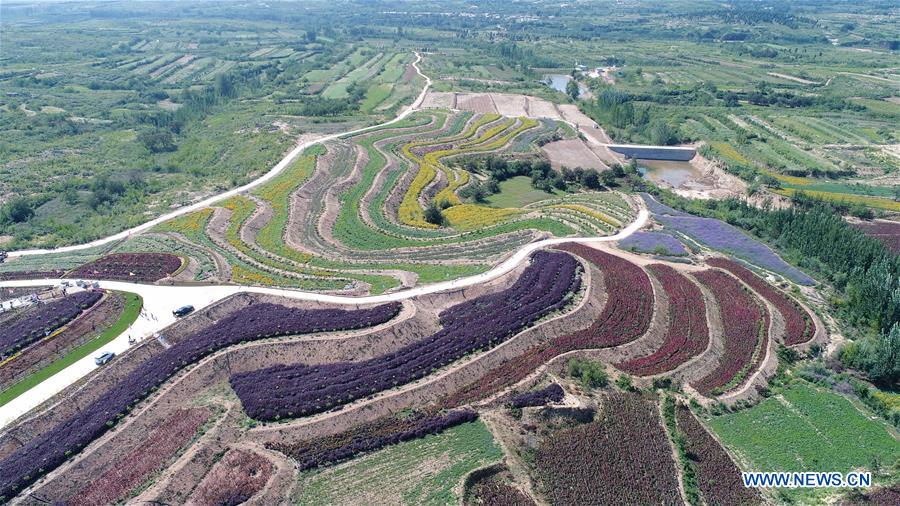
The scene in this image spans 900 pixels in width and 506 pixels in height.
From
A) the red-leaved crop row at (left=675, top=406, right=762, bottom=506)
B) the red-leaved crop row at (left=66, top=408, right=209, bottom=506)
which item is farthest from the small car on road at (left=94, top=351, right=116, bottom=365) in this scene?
the red-leaved crop row at (left=675, top=406, right=762, bottom=506)

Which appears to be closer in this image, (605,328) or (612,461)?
(612,461)

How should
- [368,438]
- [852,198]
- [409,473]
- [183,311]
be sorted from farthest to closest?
[852,198], [183,311], [368,438], [409,473]

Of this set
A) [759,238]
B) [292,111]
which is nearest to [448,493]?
[759,238]

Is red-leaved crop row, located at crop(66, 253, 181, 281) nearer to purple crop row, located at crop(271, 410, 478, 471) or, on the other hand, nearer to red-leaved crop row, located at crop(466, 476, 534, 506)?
purple crop row, located at crop(271, 410, 478, 471)

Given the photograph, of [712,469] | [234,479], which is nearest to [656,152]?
[712,469]

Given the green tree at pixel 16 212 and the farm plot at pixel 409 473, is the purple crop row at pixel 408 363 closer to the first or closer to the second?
the farm plot at pixel 409 473

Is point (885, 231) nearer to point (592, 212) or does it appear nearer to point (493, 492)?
point (592, 212)
